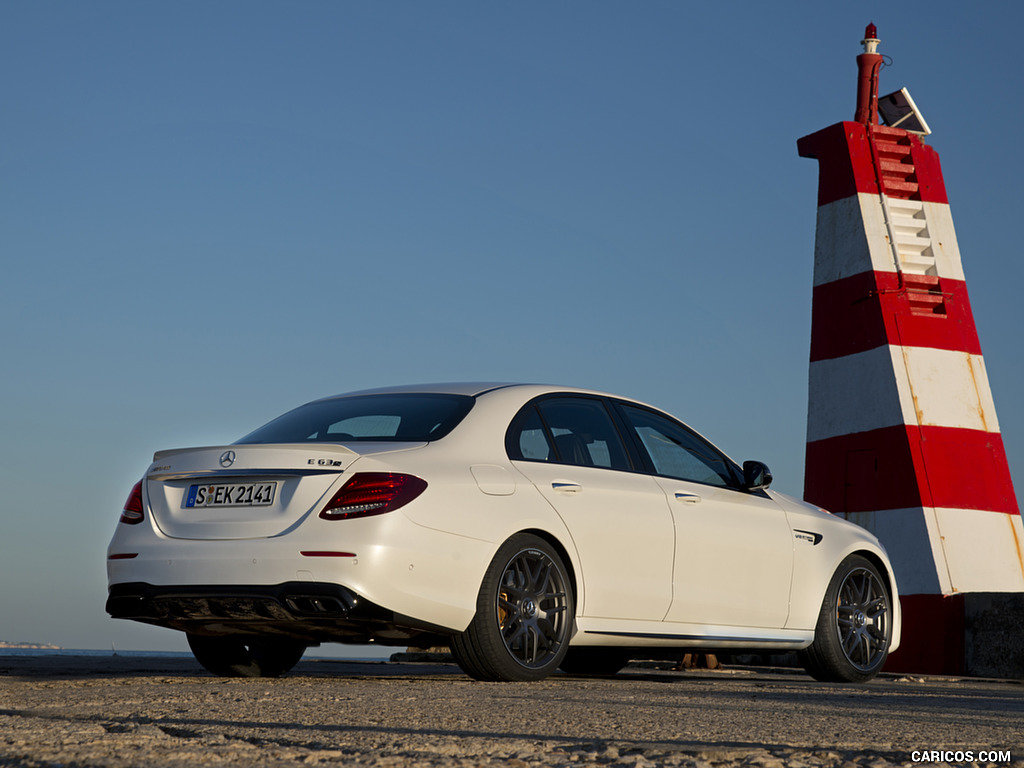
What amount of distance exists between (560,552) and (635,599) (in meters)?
0.54

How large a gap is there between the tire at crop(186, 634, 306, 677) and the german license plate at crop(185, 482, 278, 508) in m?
1.01

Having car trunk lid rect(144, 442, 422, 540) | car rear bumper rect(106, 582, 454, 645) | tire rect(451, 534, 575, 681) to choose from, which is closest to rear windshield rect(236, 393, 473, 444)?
car trunk lid rect(144, 442, 422, 540)

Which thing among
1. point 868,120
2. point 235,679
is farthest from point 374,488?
point 868,120

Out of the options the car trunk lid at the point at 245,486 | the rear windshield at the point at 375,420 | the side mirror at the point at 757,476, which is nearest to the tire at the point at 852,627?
the side mirror at the point at 757,476

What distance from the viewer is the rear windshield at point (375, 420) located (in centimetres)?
Result: 564

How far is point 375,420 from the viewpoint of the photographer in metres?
5.80

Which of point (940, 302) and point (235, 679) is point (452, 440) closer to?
point (235, 679)

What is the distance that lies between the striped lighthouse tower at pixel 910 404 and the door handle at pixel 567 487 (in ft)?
15.2

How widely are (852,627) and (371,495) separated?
352 cm

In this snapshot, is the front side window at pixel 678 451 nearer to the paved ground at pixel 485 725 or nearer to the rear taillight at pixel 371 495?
the paved ground at pixel 485 725

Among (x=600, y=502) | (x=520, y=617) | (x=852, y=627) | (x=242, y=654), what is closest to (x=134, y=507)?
(x=242, y=654)

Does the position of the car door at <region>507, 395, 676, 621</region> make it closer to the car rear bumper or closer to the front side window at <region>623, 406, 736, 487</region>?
the front side window at <region>623, 406, 736, 487</region>

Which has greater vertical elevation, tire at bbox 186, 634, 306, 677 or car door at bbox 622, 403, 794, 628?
car door at bbox 622, 403, 794, 628

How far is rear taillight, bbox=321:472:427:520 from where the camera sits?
5.03 m
